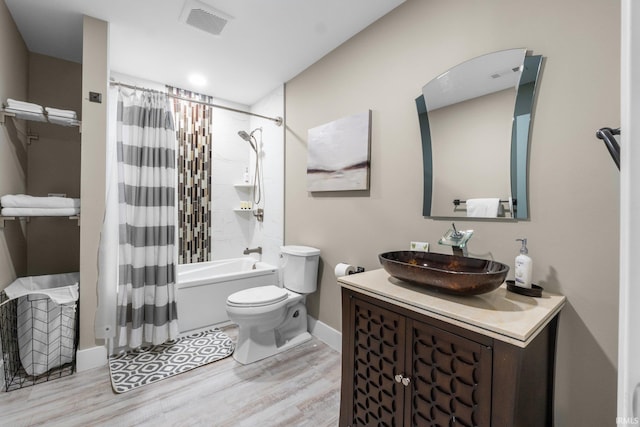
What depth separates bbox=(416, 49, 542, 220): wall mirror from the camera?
4.46ft

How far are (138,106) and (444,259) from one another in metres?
2.57

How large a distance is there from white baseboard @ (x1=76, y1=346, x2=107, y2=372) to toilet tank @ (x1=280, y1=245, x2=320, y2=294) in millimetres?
1451

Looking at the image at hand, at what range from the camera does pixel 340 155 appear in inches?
91.0

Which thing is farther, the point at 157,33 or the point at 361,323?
the point at 157,33

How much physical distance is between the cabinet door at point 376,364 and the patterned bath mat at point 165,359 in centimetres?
→ 133

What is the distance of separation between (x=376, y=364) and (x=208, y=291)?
1914 mm

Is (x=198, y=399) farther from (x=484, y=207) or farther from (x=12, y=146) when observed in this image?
(x=12, y=146)

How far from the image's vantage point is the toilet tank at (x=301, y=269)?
8.09ft

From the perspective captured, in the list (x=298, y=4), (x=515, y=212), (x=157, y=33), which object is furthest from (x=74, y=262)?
(x=515, y=212)

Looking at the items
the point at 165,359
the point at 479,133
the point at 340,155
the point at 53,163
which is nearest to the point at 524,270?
the point at 479,133

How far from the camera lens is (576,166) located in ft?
3.99

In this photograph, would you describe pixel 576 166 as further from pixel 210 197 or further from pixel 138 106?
→ pixel 210 197

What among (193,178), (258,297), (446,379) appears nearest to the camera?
(446,379)

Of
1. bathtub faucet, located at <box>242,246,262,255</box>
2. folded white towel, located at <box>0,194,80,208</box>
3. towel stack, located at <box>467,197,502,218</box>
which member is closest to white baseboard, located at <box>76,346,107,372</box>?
folded white towel, located at <box>0,194,80,208</box>
